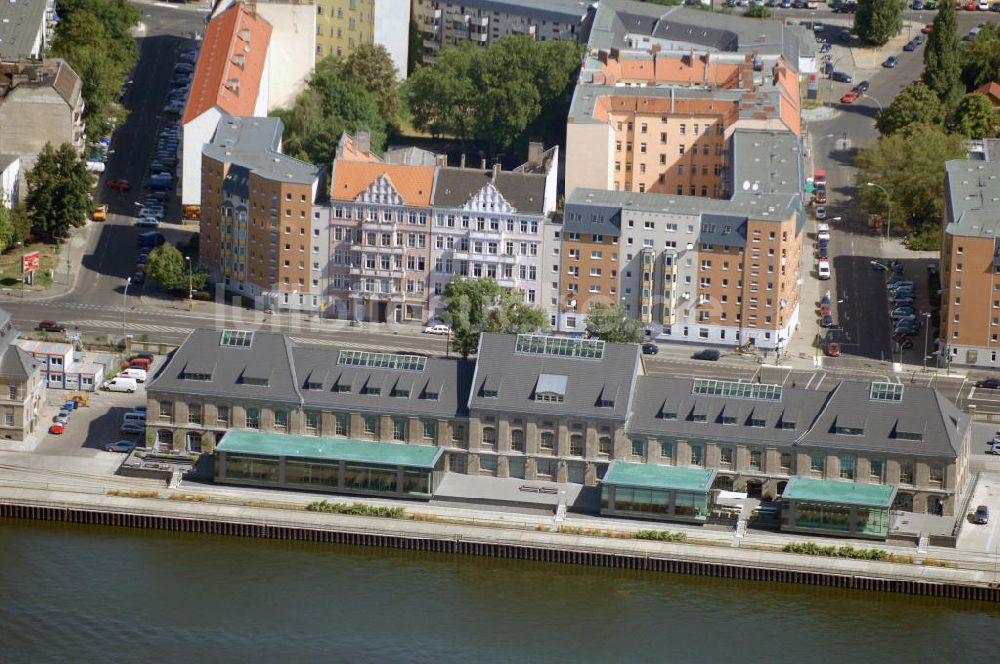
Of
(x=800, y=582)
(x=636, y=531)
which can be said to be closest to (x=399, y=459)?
(x=636, y=531)

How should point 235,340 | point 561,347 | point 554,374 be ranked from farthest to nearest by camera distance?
point 235,340 < point 561,347 < point 554,374

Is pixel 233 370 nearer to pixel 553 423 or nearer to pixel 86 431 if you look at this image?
pixel 86 431

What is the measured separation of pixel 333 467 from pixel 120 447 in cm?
1658

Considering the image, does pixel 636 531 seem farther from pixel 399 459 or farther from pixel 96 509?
pixel 96 509

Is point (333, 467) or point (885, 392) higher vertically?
point (885, 392)

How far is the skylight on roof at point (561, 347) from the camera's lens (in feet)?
618

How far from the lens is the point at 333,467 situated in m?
185

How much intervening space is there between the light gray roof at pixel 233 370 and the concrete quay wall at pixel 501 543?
9696 millimetres

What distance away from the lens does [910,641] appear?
167 meters


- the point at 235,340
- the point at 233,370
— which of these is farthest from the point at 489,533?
the point at 235,340

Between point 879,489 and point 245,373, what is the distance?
146 feet

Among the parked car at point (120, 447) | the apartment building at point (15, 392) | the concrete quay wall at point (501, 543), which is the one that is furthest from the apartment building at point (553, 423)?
Result: the apartment building at point (15, 392)

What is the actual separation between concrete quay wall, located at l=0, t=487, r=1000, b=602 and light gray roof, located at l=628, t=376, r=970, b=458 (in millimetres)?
10118

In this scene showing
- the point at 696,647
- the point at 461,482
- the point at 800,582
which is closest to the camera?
the point at 696,647
